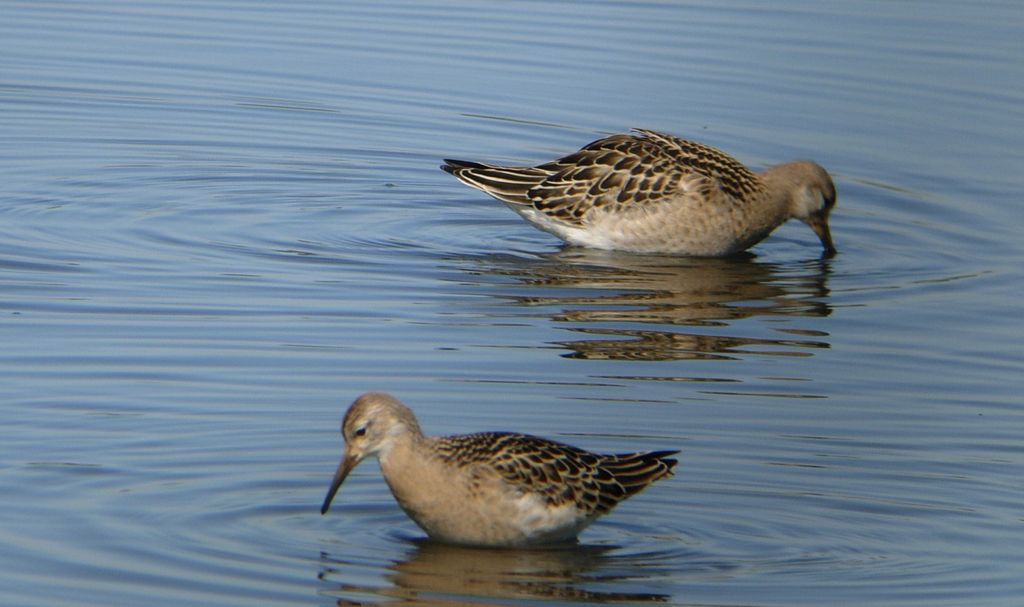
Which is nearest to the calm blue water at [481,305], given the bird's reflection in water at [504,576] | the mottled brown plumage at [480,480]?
the bird's reflection in water at [504,576]

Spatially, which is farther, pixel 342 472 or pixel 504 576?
pixel 342 472

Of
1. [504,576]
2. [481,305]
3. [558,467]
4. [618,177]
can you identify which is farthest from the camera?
[618,177]

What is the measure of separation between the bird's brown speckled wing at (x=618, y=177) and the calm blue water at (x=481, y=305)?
14.6 inches

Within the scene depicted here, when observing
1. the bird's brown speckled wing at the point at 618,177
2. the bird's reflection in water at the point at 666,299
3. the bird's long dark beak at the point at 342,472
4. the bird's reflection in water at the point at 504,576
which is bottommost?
the bird's reflection in water at the point at 504,576

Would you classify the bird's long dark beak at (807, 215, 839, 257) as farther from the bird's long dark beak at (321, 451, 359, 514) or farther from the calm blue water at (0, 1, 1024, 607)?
the bird's long dark beak at (321, 451, 359, 514)

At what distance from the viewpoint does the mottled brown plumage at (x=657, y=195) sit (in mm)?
14477

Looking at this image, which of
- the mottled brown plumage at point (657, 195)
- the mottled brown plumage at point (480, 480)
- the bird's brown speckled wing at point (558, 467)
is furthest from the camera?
the mottled brown plumage at point (657, 195)

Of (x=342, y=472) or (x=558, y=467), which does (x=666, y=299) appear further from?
(x=342, y=472)

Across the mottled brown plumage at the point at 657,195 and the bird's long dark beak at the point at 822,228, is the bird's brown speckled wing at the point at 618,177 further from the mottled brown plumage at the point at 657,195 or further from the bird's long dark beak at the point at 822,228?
the bird's long dark beak at the point at 822,228

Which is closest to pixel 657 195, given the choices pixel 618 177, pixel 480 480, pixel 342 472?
pixel 618 177

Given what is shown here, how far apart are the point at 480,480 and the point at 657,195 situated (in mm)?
6273

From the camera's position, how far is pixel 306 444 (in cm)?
951

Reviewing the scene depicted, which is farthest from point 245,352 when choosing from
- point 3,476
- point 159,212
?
point 159,212

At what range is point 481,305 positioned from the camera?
12.3 metres
